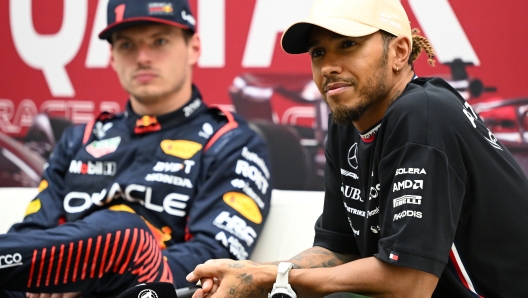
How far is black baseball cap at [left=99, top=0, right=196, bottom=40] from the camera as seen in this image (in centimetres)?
247

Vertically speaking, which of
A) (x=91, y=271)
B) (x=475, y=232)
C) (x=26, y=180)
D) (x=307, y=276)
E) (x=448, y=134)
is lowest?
(x=26, y=180)

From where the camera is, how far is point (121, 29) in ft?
8.23

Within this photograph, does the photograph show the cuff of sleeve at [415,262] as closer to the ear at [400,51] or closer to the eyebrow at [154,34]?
the ear at [400,51]

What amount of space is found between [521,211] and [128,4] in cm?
152

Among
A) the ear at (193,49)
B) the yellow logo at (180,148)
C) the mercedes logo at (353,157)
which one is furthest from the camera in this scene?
the ear at (193,49)

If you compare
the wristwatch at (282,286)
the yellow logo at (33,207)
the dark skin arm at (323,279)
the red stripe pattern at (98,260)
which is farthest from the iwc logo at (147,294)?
the yellow logo at (33,207)

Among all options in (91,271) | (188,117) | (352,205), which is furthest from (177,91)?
(352,205)

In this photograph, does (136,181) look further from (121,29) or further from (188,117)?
(121,29)

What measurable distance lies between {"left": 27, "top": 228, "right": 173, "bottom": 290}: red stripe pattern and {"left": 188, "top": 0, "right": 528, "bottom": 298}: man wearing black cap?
400mm

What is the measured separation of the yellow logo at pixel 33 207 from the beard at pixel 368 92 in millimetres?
1246

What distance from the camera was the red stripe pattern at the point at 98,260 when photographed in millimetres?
1900

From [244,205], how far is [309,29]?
0.78 m

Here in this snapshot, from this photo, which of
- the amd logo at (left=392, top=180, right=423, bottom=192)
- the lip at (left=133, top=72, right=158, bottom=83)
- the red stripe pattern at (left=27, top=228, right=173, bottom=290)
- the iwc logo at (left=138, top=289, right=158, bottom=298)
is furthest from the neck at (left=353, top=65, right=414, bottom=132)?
the lip at (left=133, top=72, right=158, bottom=83)

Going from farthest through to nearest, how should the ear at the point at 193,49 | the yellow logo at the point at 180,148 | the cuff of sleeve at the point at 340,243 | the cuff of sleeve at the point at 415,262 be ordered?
the ear at the point at 193,49 < the yellow logo at the point at 180,148 < the cuff of sleeve at the point at 340,243 < the cuff of sleeve at the point at 415,262
